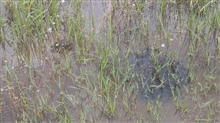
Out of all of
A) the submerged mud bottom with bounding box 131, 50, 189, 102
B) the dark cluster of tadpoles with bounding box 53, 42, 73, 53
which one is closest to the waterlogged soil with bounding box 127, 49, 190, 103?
the submerged mud bottom with bounding box 131, 50, 189, 102

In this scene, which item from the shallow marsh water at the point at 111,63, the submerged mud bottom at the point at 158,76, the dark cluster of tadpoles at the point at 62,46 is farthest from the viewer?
the dark cluster of tadpoles at the point at 62,46

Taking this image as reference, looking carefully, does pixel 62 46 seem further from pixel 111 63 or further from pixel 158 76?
pixel 158 76

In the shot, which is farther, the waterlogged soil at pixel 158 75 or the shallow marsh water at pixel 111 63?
the waterlogged soil at pixel 158 75

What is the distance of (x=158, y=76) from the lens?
3201mm

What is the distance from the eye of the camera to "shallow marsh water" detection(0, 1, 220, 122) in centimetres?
297

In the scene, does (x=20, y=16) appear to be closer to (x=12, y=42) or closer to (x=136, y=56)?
(x=12, y=42)

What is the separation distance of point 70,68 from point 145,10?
39.1 inches

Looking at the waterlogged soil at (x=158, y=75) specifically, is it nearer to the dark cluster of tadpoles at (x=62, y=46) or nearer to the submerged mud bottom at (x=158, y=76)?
the submerged mud bottom at (x=158, y=76)

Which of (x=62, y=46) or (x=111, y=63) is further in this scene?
(x=62, y=46)

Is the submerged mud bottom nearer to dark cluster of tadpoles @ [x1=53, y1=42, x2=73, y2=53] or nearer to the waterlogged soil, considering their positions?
the waterlogged soil

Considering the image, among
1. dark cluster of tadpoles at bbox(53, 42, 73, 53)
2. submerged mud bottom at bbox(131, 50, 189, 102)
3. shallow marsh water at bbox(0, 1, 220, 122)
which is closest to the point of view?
shallow marsh water at bbox(0, 1, 220, 122)

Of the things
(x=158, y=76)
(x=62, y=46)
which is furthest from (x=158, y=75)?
(x=62, y=46)

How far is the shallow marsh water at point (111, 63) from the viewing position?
297 cm

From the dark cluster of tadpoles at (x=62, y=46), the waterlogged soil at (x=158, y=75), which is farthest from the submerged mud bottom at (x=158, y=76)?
the dark cluster of tadpoles at (x=62, y=46)
